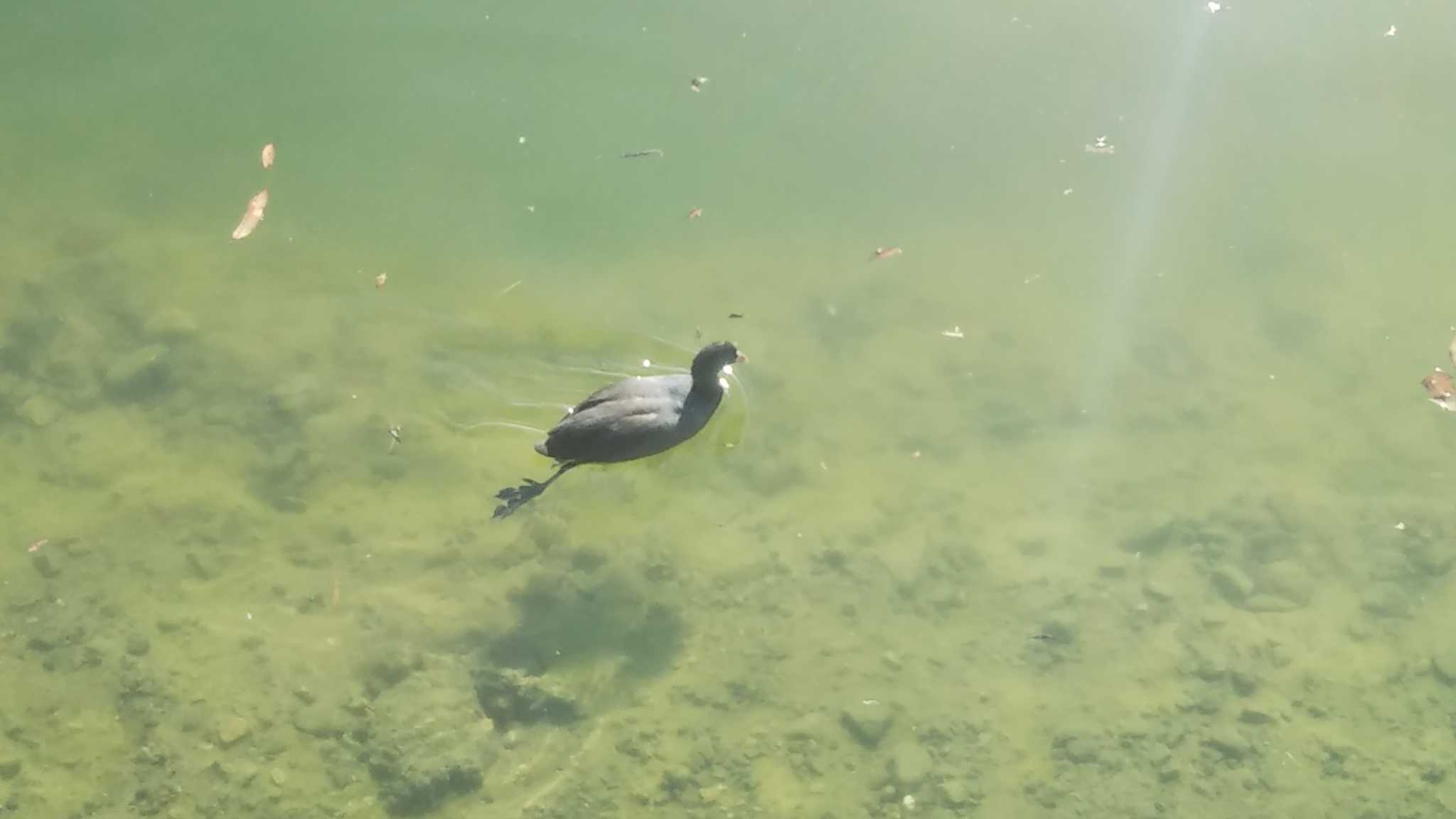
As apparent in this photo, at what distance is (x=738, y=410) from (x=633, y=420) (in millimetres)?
666

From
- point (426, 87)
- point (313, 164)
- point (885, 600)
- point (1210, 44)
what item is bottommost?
point (885, 600)

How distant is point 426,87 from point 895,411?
9.59 ft

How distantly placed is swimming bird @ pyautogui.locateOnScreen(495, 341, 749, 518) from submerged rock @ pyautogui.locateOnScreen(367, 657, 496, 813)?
66 centimetres

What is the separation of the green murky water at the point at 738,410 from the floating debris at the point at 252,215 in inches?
2.5

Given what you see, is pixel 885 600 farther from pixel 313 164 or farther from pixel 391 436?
pixel 313 164

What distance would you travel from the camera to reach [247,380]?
4059 mm

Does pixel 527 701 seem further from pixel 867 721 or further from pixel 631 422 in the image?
pixel 867 721

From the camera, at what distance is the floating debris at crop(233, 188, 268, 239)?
4.53 m

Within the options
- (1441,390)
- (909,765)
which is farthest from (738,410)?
(1441,390)

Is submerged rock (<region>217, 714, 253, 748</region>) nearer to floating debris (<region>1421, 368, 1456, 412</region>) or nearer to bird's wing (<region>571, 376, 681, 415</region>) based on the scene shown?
bird's wing (<region>571, 376, 681, 415</region>)

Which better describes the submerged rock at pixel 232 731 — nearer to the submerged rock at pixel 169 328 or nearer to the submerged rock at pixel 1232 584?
the submerged rock at pixel 169 328

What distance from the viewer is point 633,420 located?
142 inches

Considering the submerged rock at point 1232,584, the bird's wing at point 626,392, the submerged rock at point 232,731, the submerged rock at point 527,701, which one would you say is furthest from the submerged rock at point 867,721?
the submerged rock at point 232,731

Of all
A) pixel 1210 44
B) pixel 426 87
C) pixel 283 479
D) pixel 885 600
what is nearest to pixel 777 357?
pixel 885 600
